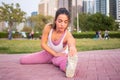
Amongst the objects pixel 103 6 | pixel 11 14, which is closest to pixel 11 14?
pixel 11 14

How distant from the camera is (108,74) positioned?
206 inches

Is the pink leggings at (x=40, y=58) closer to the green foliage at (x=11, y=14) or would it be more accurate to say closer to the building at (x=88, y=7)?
the green foliage at (x=11, y=14)

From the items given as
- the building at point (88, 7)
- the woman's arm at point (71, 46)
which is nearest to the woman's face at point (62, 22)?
the woman's arm at point (71, 46)

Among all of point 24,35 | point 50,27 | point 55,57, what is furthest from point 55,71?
point 24,35

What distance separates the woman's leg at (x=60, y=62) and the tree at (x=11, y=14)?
4909 cm

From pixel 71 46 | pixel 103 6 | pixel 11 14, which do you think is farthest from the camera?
pixel 103 6

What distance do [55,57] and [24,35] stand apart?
1581 inches

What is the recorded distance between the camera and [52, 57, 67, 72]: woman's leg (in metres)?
5.54

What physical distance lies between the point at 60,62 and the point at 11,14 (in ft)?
166

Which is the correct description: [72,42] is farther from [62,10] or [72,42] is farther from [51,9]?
[51,9]

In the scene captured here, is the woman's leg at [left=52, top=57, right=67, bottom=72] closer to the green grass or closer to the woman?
the woman

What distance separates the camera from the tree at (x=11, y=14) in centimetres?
5519

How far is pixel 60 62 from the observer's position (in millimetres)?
5895

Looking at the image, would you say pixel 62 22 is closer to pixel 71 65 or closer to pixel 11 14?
pixel 71 65
